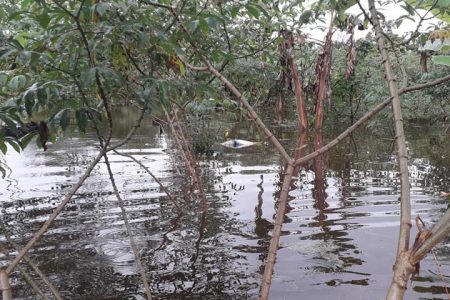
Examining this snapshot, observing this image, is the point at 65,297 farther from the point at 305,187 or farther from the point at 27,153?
the point at 27,153

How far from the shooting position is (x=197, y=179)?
558cm

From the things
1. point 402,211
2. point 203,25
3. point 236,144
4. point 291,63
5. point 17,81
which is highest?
point 291,63

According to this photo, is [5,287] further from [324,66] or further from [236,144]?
[236,144]

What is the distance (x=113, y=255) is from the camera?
438cm

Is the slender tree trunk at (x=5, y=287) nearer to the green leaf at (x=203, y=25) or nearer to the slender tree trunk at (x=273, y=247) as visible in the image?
the slender tree trunk at (x=273, y=247)

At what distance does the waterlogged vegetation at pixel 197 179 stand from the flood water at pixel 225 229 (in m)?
0.02

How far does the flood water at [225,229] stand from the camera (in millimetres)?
3701

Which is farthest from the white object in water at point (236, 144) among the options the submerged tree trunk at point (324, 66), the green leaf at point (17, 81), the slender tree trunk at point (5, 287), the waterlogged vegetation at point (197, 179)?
the slender tree trunk at point (5, 287)

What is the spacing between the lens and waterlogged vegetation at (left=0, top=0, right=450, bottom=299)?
6.39 ft

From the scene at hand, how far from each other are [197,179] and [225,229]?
2.60ft

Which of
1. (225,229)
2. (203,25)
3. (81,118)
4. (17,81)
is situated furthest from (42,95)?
(225,229)

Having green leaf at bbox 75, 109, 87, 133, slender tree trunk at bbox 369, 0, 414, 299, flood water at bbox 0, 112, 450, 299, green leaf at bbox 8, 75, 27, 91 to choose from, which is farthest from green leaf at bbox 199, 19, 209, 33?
flood water at bbox 0, 112, 450, 299

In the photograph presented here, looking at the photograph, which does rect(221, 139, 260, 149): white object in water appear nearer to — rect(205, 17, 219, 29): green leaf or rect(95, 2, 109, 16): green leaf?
rect(205, 17, 219, 29): green leaf

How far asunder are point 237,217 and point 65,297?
2385 mm
